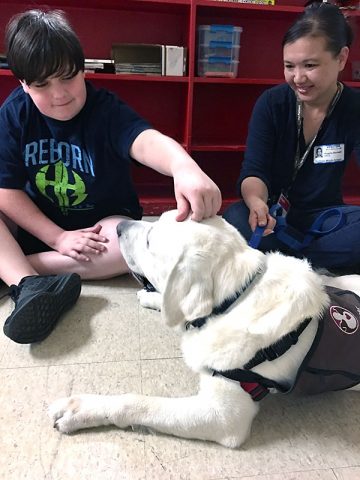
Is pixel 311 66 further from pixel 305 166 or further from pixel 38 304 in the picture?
pixel 38 304

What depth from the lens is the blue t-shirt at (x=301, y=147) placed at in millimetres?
1669

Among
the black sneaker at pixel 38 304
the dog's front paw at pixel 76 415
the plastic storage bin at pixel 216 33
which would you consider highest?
the plastic storage bin at pixel 216 33

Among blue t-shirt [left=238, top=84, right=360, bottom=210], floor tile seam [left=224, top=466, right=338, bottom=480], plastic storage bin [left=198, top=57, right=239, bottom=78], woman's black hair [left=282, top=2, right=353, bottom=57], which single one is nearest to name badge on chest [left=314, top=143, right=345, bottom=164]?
blue t-shirt [left=238, top=84, right=360, bottom=210]

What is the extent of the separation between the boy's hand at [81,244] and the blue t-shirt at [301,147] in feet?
2.12

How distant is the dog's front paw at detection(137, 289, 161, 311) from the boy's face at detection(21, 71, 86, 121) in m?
0.70

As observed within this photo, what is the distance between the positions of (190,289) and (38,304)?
59 cm

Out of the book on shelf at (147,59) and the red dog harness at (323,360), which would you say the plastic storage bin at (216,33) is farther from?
the red dog harness at (323,360)

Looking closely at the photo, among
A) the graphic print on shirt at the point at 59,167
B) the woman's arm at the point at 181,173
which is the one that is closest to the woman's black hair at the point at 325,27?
the woman's arm at the point at 181,173

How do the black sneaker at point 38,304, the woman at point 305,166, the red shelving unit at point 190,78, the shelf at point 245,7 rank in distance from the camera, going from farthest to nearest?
1. the red shelving unit at point 190,78
2. the shelf at point 245,7
3. the woman at point 305,166
4. the black sneaker at point 38,304

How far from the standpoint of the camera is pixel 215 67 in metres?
2.34

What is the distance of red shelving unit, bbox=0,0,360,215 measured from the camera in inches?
90.0

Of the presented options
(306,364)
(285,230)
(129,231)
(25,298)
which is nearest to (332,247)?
(285,230)

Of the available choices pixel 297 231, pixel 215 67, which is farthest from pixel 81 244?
pixel 215 67

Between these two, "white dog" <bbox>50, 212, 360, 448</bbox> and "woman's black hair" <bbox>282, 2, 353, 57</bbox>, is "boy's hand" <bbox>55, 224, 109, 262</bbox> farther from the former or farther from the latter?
"woman's black hair" <bbox>282, 2, 353, 57</bbox>
